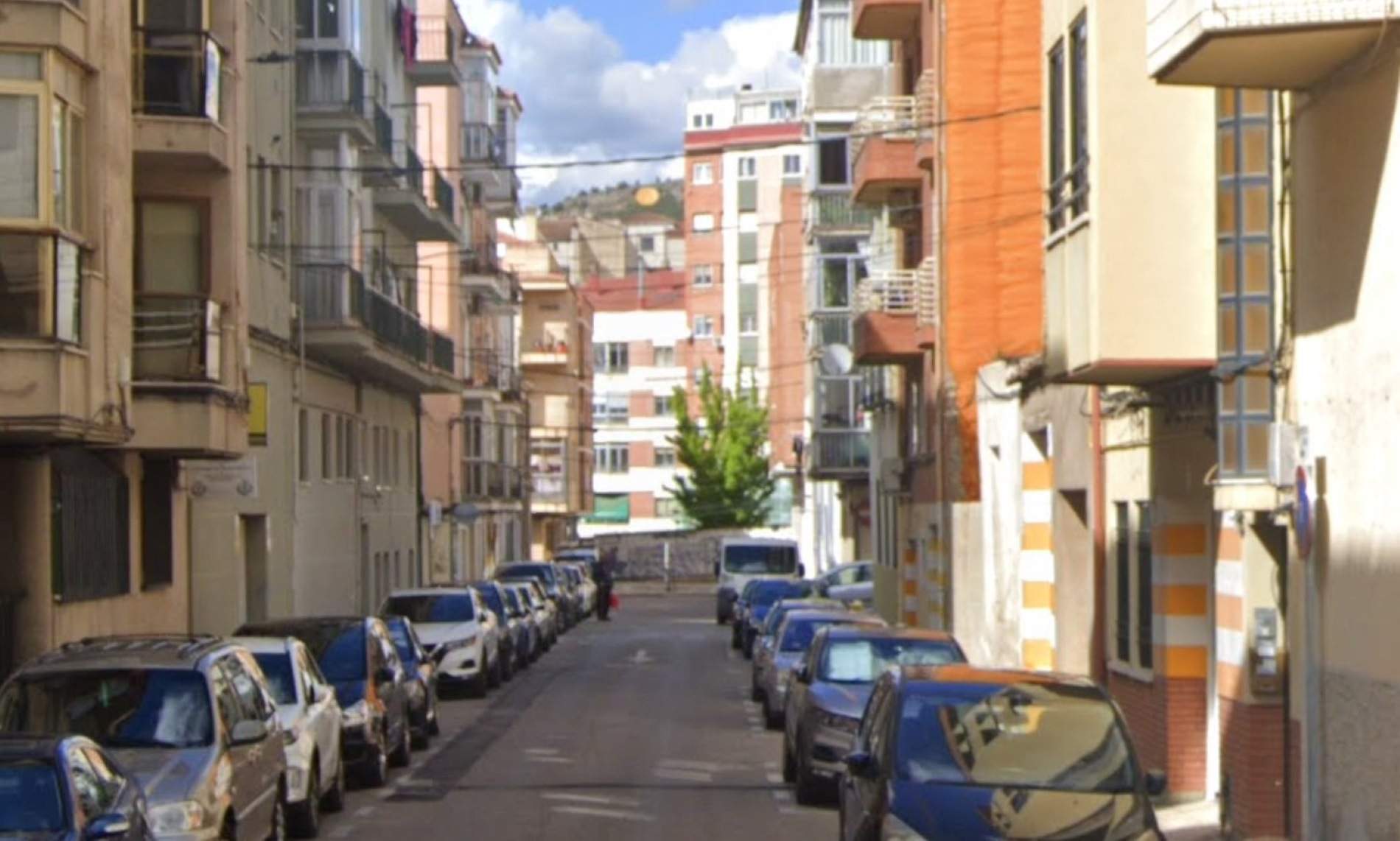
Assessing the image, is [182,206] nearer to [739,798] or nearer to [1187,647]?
[739,798]

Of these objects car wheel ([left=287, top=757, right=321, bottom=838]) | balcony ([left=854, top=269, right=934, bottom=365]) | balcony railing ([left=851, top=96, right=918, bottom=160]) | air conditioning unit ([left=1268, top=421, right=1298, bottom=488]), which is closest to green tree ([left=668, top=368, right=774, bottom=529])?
balcony ([left=854, top=269, right=934, bottom=365])

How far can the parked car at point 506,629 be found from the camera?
131 feet

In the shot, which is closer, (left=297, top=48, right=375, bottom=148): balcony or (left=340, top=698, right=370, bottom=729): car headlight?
(left=340, top=698, right=370, bottom=729): car headlight

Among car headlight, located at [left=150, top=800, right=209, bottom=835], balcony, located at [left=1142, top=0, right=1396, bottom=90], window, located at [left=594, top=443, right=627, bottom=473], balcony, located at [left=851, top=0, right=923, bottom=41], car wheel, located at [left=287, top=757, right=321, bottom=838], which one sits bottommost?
car wheel, located at [left=287, top=757, right=321, bottom=838]

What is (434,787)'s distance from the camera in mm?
22547

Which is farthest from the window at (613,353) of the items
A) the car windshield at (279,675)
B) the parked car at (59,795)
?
the parked car at (59,795)

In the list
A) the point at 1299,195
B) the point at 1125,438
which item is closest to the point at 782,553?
the point at 1125,438

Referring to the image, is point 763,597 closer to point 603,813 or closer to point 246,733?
point 603,813

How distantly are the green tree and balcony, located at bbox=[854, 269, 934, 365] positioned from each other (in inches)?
2100

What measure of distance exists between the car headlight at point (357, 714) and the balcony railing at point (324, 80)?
700 inches

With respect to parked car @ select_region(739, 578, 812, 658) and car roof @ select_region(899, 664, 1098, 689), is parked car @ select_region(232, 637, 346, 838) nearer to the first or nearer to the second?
car roof @ select_region(899, 664, 1098, 689)

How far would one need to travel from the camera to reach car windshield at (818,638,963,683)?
71.4 feet

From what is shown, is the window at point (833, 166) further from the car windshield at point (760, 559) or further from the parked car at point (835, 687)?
the parked car at point (835, 687)

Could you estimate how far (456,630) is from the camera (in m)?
35.7
